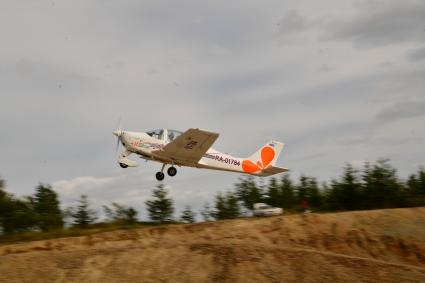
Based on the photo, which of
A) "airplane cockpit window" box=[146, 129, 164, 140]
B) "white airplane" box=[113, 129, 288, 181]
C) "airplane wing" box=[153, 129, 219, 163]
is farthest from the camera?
"airplane cockpit window" box=[146, 129, 164, 140]

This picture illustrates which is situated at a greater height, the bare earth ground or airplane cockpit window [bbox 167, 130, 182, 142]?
airplane cockpit window [bbox 167, 130, 182, 142]

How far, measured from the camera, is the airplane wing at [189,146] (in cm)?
3000

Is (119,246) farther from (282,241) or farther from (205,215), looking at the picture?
(205,215)

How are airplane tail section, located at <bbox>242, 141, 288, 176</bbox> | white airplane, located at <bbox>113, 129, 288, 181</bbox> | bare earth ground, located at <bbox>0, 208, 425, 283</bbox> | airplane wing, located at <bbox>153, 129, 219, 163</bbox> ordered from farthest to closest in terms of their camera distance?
airplane tail section, located at <bbox>242, 141, 288, 176</bbox>
white airplane, located at <bbox>113, 129, 288, 181</bbox>
airplane wing, located at <bbox>153, 129, 219, 163</bbox>
bare earth ground, located at <bbox>0, 208, 425, 283</bbox>

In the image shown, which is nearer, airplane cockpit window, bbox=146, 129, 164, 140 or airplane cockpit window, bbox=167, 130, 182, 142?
airplane cockpit window, bbox=167, 130, 182, 142

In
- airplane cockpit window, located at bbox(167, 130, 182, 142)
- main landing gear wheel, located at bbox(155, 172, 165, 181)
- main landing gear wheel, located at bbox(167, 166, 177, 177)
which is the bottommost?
main landing gear wheel, located at bbox(155, 172, 165, 181)

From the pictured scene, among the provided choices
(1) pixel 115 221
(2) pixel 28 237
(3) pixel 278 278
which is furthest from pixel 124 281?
(1) pixel 115 221

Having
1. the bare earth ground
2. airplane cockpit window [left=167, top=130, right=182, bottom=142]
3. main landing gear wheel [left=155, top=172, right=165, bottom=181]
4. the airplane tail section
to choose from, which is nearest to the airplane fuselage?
airplane cockpit window [left=167, top=130, right=182, bottom=142]

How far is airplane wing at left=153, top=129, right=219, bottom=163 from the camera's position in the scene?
30000mm

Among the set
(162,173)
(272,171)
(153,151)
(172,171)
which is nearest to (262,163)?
(272,171)

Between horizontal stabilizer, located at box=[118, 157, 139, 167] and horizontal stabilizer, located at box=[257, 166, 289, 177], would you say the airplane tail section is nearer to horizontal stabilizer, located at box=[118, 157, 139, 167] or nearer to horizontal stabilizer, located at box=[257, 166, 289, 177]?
horizontal stabilizer, located at box=[257, 166, 289, 177]

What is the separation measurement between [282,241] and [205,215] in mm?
13840

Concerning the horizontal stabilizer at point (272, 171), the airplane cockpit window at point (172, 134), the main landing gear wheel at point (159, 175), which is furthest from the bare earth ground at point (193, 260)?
the horizontal stabilizer at point (272, 171)

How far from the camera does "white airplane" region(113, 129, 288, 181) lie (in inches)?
1212
